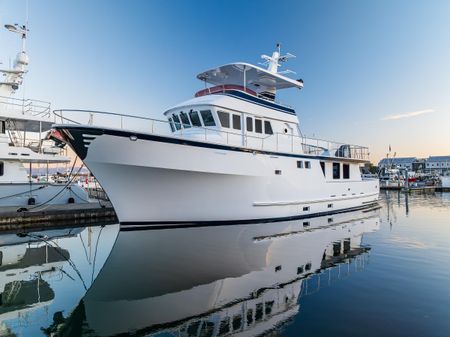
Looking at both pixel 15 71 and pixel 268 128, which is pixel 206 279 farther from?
pixel 15 71

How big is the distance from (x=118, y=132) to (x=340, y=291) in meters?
7.46

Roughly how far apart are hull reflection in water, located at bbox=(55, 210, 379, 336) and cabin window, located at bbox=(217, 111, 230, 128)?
4202 mm

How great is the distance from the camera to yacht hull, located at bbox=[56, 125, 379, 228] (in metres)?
9.53

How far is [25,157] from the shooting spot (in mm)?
14812

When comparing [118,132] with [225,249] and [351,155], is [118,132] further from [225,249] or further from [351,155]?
[351,155]

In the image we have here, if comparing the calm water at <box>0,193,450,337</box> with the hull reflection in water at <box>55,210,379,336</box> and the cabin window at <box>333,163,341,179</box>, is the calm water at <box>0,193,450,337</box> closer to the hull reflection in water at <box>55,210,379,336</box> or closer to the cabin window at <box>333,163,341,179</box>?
the hull reflection in water at <box>55,210,379,336</box>

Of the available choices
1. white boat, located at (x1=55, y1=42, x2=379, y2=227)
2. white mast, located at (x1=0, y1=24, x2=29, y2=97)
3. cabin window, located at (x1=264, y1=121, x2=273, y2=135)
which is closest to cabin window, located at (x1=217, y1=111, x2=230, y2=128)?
white boat, located at (x1=55, y1=42, x2=379, y2=227)

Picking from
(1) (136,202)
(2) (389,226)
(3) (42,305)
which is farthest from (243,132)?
(3) (42,305)

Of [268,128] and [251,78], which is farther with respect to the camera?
[251,78]

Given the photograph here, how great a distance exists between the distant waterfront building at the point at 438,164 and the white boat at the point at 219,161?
107m

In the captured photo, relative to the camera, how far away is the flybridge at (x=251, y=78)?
44.1 feet

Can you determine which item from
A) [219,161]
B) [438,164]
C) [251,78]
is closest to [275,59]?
[251,78]

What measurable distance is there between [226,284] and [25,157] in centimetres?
1367

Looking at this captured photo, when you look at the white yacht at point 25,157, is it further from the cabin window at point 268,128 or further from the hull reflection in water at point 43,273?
the cabin window at point 268,128
